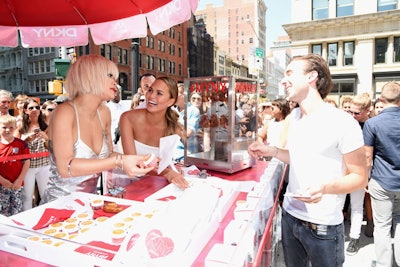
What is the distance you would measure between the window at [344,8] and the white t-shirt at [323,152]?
25.9m

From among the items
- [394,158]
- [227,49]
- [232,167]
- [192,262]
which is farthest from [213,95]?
[227,49]

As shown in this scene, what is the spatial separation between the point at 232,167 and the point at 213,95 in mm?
708

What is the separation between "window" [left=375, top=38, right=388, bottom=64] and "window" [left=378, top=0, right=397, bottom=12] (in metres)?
2.28

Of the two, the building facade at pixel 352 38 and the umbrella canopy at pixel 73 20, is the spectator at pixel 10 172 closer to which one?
the umbrella canopy at pixel 73 20

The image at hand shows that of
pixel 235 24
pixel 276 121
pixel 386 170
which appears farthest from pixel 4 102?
pixel 235 24

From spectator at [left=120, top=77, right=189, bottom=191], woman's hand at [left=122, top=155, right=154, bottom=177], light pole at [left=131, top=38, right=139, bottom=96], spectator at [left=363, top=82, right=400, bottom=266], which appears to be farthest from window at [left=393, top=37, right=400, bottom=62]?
woman's hand at [left=122, top=155, right=154, bottom=177]

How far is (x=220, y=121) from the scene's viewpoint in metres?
2.83

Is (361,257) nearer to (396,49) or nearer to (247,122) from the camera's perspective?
(247,122)

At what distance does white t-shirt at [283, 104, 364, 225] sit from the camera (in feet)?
5.57

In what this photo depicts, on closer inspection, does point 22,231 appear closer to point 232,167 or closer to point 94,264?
point 94,264

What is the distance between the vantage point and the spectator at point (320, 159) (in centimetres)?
169

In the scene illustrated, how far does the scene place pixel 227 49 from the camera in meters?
93.1

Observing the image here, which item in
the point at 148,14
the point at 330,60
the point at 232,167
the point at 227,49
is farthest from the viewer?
the point at 227,49

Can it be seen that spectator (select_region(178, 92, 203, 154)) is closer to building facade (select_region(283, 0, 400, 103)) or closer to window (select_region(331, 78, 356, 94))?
building facade (select_region(283, 0, 400, 103))
